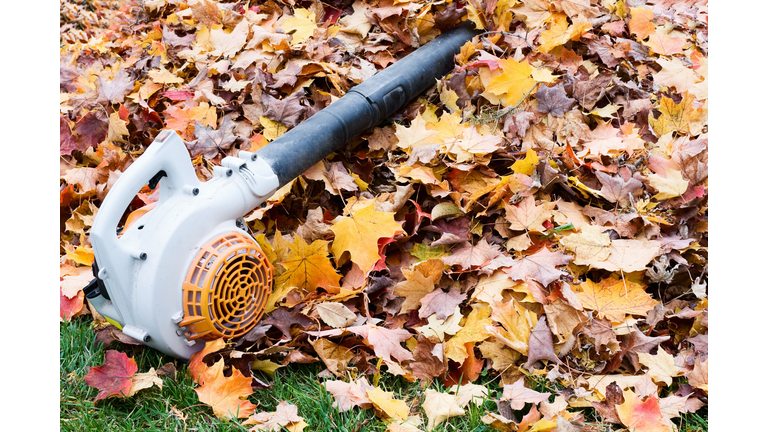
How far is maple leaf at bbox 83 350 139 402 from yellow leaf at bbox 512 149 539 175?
5.36ft

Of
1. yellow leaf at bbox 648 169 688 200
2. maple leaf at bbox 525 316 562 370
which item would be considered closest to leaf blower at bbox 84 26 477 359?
maple leaf at bbox 525 316 562 370

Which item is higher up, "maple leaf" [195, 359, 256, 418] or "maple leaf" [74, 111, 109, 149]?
"maple leaf" [74, 111, 109, 149]

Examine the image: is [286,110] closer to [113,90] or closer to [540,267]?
[113,90]

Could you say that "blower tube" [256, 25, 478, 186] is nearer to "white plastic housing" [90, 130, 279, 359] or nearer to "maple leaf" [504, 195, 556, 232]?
"white plastic housing" [90, 130, 279, 359]

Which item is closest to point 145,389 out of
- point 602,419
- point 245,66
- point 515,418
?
point 515,418

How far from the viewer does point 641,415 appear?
5.30ft

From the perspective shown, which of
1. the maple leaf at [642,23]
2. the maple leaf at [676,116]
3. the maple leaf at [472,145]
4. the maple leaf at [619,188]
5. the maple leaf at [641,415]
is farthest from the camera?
the maple leaf at [642,23]

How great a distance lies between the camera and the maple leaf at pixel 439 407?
1668mm

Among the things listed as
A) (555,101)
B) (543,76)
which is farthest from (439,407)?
(543,76)

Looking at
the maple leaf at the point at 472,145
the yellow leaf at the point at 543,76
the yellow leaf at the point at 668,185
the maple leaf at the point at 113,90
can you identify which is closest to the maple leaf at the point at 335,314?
the maple leaf at the point at 472,145

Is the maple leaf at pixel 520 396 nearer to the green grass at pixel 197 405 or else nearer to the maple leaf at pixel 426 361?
the green grass at pixel 197 405

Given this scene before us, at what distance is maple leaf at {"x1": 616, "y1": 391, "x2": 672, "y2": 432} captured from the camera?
1601mm

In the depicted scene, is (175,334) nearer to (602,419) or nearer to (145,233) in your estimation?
(145,233)

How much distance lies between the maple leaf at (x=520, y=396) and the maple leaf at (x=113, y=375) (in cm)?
123
